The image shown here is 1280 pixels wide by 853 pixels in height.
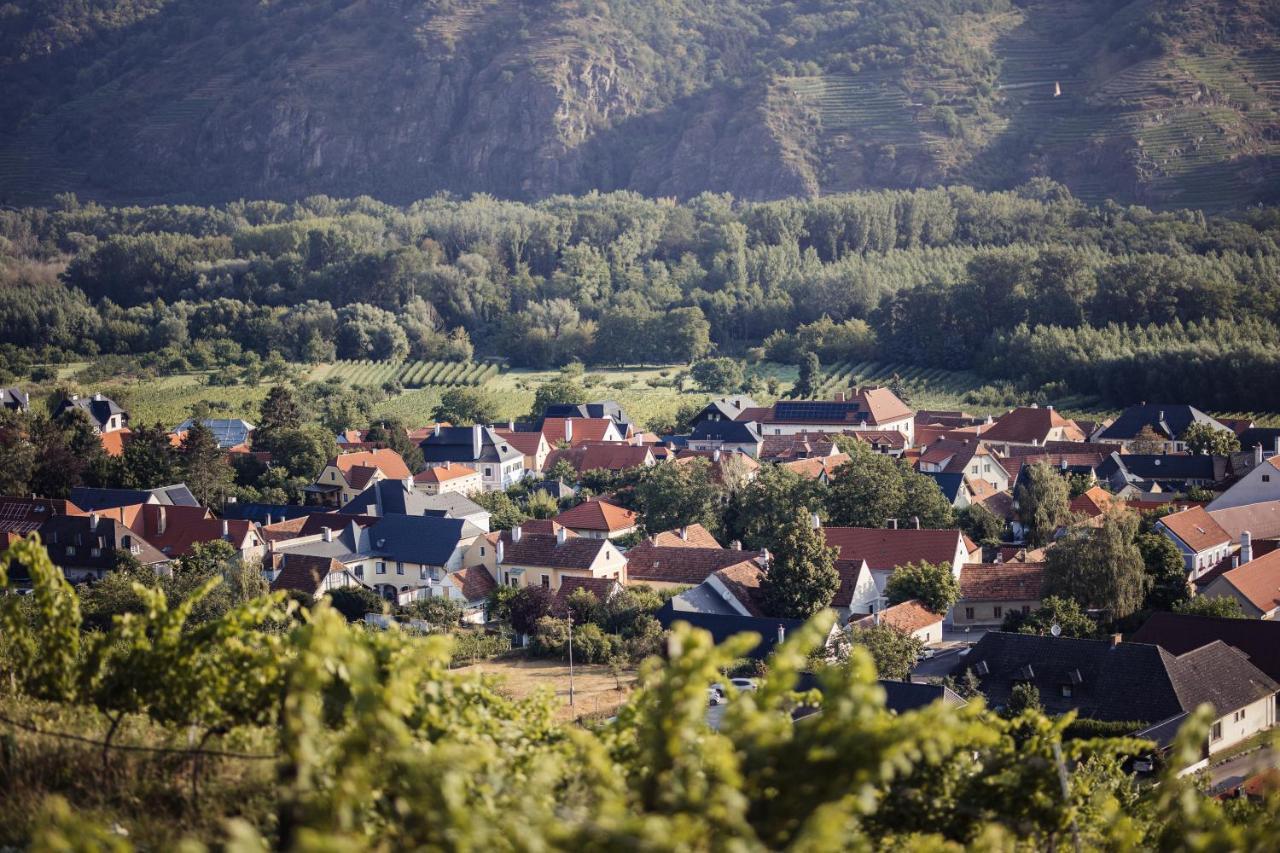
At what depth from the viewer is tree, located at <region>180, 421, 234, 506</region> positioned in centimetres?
4338

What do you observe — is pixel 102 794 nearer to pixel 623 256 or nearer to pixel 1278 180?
pixel 623 256

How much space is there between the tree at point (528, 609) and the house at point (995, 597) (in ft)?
27.7

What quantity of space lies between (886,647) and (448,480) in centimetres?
2298

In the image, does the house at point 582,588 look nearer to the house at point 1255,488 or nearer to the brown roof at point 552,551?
the brown roof at point 552,551

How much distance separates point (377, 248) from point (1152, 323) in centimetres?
5611

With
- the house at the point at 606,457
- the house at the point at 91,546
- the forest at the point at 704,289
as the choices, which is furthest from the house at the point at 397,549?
the forest at the point at 704,289

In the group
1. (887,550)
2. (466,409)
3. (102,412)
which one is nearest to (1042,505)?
(887,550)

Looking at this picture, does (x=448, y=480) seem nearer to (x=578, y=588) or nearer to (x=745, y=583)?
(x=578, y=588)

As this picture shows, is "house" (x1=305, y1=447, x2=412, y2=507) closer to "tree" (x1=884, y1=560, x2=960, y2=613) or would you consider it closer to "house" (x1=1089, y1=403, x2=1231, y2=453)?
"tree" (x1=884, y1=560, x2=960, y2=613)

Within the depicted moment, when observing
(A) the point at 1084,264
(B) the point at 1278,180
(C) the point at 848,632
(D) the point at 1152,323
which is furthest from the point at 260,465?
(B) the point at 1278,180

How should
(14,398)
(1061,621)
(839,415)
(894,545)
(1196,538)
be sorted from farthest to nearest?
(14,398), (839,415), (1196,538), (894,545), (1061,621)

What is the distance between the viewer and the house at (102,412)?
56.3 metres

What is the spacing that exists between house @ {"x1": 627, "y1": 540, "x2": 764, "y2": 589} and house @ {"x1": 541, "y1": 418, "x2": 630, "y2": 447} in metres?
20.9

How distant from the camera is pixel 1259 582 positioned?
28.7 m
